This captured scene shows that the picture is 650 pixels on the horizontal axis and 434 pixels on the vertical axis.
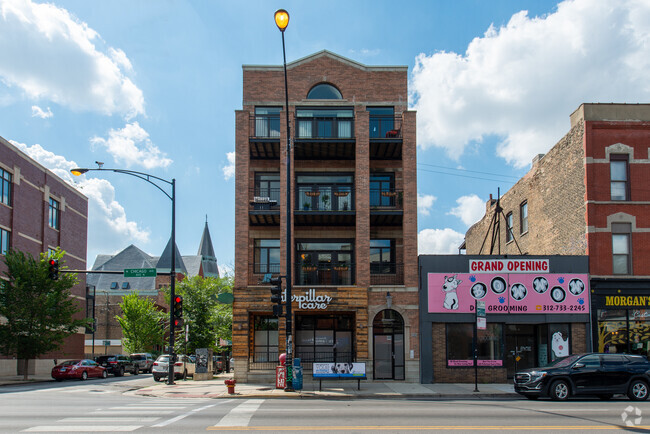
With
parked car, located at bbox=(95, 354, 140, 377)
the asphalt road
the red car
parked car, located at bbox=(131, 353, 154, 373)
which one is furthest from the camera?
parked car, located at bbox=(131, 353, 154, 373)

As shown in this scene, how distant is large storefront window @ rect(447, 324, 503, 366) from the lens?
25812 millimetres

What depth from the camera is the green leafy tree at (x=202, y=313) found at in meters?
43.1

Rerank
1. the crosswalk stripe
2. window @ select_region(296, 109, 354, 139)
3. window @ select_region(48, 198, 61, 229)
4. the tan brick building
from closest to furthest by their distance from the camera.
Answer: the crosswalk stripe → the tan brick building → window @ select_region(296, 109, 354, 139) → window @ select_region(48, 198, 61, 229)

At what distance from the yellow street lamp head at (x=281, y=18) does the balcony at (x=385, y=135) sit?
9.66m

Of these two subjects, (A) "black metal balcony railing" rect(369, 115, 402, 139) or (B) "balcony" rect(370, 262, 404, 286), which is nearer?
(B) "balcony" rect(370, 262, 404, 286)

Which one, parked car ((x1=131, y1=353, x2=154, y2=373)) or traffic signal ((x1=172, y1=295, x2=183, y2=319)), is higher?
traffic signal ((x1=172, y1=295, x2=183, y2=319))

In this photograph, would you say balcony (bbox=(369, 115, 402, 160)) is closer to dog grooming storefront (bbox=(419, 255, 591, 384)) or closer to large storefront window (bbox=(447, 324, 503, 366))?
dog grooming storefront (bbox=(419, 255, 591, 384))

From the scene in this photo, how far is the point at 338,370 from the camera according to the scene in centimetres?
2202

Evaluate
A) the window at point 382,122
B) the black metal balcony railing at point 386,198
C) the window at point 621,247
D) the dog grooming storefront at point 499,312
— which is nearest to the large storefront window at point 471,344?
the dog grooming storefront at point 499,312

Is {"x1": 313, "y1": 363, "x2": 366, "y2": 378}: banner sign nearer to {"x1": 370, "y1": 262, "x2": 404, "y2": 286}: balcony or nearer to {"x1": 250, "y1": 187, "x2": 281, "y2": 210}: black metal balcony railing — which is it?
{"x1": 370, "y1": 262, "x2": 404, "y2": 286}: balcony

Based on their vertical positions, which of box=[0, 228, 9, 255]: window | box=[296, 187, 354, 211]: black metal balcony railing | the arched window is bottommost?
box=[0, 228, 9, 255]: window

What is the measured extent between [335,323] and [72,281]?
18332 mm

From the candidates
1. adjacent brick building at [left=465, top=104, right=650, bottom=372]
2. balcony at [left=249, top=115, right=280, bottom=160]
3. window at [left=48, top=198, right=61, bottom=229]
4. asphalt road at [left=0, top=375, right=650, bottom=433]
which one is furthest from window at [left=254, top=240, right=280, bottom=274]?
window at [left=48, top=198, right=61, bottom=229]

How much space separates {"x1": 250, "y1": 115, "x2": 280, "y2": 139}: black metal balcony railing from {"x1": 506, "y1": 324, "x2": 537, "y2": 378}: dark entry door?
14.0 meters
